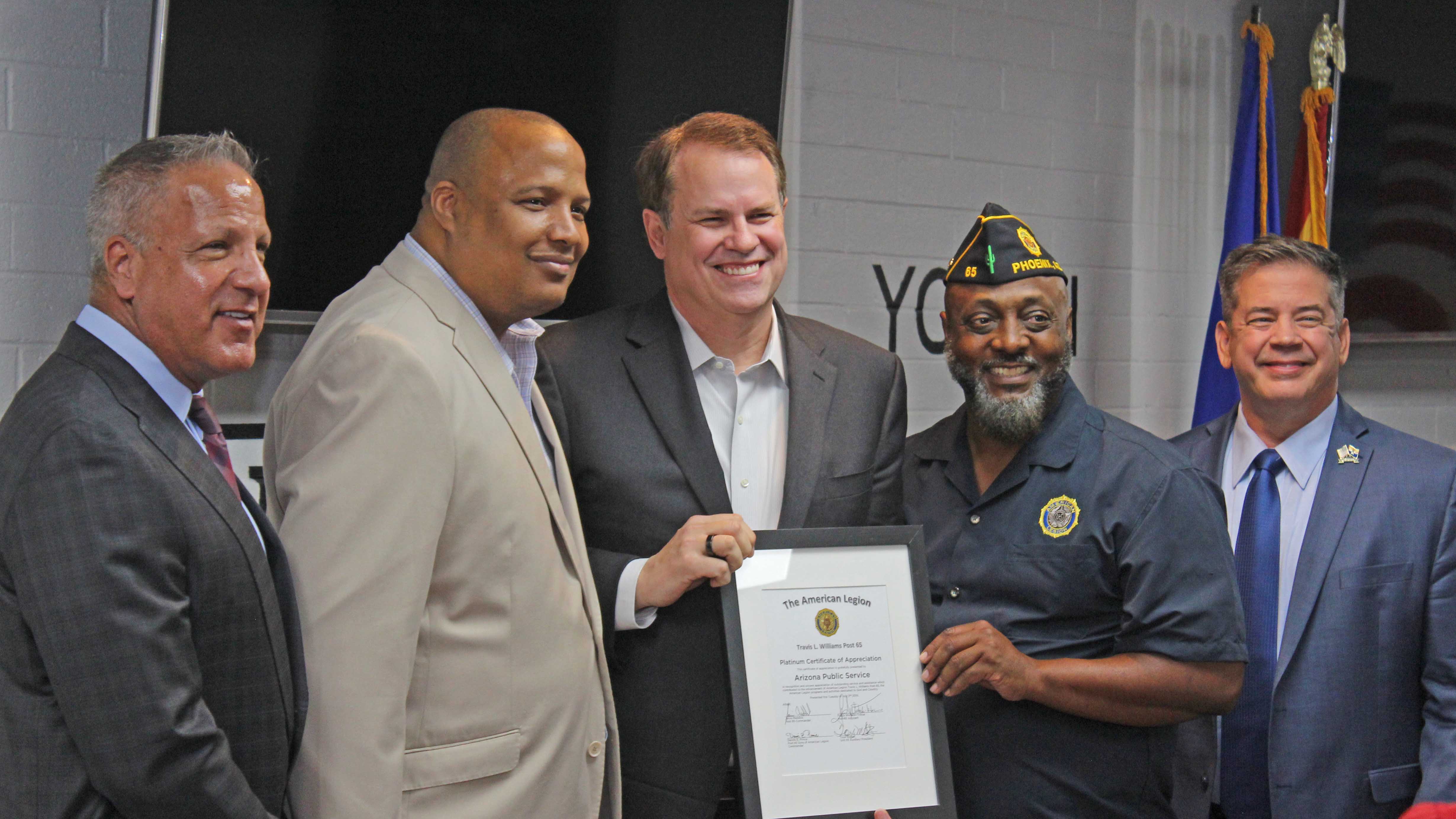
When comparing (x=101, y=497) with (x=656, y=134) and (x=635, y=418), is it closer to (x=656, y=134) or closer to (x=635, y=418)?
(x=635, y=418)

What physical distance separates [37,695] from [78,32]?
1782 millimetres

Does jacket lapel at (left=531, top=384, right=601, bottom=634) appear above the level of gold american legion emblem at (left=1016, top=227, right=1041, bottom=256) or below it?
below

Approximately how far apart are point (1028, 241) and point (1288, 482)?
2.73 ft

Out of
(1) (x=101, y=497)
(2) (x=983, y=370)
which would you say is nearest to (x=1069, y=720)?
(2) (x=983, y=370)

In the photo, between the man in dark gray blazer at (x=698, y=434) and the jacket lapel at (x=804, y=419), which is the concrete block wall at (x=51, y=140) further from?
the jacket lapel at (x=804, y=419)

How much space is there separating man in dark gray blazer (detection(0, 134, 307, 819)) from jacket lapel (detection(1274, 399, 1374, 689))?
72.3 inches

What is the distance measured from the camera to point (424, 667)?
1.58 m

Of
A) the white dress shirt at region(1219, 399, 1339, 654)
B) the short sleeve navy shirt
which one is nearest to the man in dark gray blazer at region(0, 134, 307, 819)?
the short sleeve navy shirt

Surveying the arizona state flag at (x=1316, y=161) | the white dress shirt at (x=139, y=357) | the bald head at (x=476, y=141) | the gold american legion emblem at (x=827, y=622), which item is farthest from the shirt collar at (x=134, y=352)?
the arizona state flag at (x=1316, y=161)

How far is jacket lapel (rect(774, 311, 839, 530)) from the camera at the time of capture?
199 cm

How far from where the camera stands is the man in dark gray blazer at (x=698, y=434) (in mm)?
1914

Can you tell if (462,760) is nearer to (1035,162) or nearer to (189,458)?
(189,458)

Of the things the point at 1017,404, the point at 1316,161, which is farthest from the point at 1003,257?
the point at 1316,161
